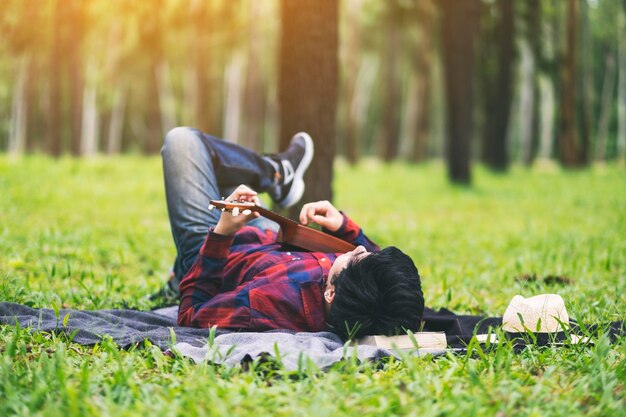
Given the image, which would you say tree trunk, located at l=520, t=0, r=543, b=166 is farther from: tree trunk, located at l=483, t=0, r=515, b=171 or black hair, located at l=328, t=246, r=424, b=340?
black hair, located at l=328, t=246, r=424, b=340

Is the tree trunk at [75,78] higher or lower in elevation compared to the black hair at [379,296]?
higher

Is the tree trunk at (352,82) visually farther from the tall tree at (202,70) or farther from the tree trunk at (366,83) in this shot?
the tree trunk at (366,83)

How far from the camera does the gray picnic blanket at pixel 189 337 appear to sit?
2.98 meters

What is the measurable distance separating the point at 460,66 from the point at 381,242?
7207 millimetres

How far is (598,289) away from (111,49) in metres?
28.9

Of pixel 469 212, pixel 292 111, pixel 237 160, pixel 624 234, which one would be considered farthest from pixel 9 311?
pixel 469 212

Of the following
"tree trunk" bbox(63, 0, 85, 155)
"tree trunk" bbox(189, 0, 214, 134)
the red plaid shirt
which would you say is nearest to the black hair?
the red plaid shirt

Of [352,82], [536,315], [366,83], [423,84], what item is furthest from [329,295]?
[366,83]

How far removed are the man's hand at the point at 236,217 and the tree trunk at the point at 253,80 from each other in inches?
711

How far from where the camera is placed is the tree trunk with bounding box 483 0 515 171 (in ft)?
Answer: 60.1

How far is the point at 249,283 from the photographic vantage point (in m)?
3.54

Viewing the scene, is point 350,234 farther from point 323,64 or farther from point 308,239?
point 323,64

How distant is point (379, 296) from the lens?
3.19m

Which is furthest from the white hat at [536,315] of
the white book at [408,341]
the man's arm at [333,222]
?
the man's arm at [333,222]
